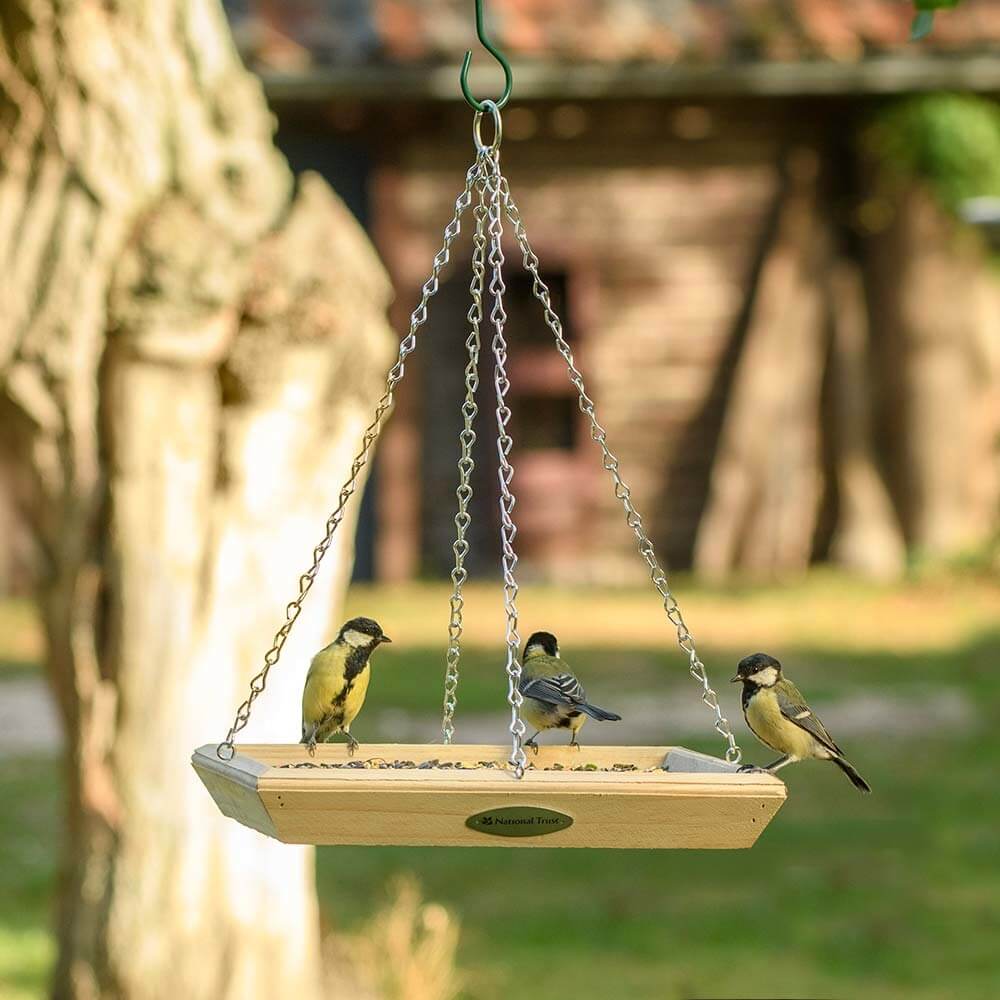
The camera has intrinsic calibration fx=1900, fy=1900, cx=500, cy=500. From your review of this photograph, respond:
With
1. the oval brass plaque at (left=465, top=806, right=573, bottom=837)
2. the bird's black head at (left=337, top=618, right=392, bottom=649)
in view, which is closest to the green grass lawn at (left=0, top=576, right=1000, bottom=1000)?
the bird's black head at (left=337, top=618, right=392, bottom=649)

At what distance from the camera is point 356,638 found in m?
3.79

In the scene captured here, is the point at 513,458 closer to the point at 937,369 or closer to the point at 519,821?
the point at 937,369

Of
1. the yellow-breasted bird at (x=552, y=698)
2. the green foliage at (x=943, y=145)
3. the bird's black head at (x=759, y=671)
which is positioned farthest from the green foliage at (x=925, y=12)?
the green foliage at (x=943, y=145)

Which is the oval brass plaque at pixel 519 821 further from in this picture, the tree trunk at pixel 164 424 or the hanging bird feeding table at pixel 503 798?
the tree trunk at pixel 164 424

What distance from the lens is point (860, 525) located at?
14.4m

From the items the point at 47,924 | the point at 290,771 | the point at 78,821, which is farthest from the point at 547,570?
the point at 290,771

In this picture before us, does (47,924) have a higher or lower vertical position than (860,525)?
lower

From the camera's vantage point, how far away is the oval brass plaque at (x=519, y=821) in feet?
11.0

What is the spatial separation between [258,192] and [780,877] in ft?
13.1

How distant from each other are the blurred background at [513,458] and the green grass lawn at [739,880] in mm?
30

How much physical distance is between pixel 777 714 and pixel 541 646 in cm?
61

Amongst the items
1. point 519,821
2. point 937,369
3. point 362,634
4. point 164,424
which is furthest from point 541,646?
point 937,369

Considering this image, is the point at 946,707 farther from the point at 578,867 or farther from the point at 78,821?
the point at 78,821

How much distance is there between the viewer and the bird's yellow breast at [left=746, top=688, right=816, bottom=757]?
363cm
